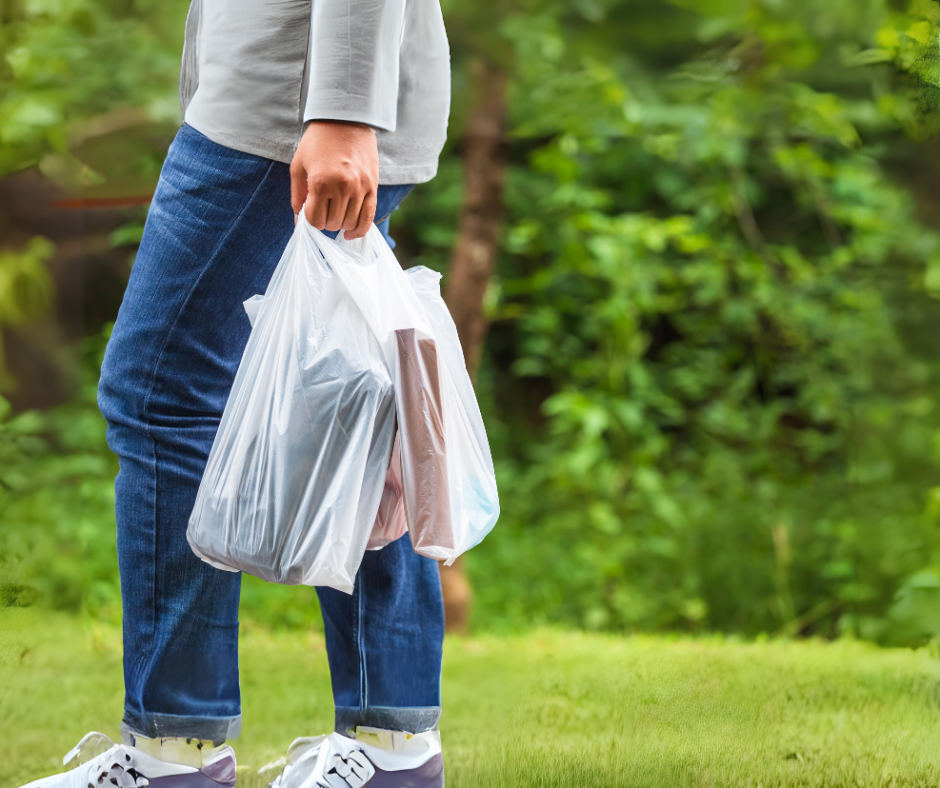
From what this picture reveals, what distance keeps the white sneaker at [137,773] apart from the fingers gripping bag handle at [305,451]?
0.23 meters

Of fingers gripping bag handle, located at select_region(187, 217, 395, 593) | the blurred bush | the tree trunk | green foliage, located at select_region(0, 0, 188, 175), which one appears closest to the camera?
fingers gripping bag handle, located at select_region(187, 217, 395, 593)

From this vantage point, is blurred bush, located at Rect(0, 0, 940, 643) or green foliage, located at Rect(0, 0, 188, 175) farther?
blurred bush, located at Rect(0, 0, 940, 643)

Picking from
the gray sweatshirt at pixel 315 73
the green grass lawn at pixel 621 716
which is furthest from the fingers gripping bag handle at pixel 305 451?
the green grass lawn at pixel 621 716

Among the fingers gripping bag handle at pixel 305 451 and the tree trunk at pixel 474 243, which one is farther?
the tree trunk at pixel 474 243

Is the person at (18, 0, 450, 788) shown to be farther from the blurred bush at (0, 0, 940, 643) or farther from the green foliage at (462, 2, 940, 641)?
the green foliage at (462, 2, 940, 641)

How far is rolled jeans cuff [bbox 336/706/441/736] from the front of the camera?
980 millimetres

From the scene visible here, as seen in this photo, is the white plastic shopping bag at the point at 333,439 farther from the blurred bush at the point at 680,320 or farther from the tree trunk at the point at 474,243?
the tree trunk at the point at 474,243

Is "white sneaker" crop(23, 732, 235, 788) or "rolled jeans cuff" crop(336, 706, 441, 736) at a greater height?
"rolled jeans cuff" crop(336, 706, 441, 736)

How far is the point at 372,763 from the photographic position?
966mm

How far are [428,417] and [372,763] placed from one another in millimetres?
390

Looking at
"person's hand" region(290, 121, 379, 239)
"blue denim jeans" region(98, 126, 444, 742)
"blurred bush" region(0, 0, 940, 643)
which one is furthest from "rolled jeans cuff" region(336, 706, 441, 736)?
"blurred bush" region(0, 0, 940, 643)

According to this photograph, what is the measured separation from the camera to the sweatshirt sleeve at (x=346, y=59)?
841 millimetres

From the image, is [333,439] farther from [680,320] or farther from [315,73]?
[680,320]

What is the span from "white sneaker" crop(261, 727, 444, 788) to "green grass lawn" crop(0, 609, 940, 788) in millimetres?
141
